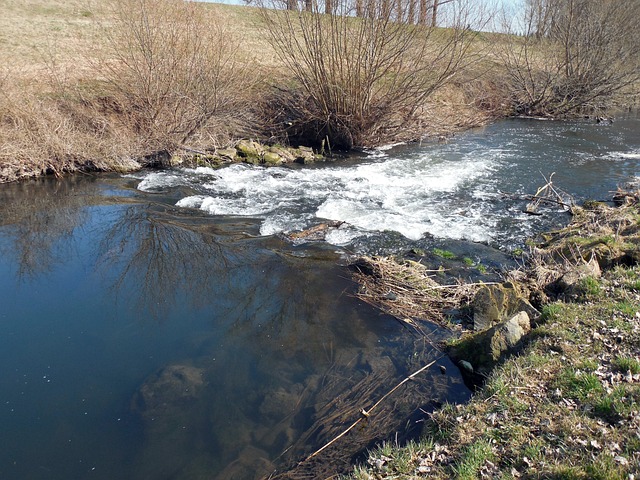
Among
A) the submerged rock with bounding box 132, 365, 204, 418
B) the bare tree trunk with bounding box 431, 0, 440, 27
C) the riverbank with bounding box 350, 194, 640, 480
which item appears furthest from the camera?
the bare tree trunk with bounding box 431, 0, 440, 27

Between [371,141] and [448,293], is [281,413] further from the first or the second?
[371,141]

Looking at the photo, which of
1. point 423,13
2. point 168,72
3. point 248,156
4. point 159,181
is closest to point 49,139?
point 159,181

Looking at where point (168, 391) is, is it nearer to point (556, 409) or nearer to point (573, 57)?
point (556, 409)

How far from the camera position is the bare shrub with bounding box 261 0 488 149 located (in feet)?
55.4

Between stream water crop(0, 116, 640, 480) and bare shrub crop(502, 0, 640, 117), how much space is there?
1257cm

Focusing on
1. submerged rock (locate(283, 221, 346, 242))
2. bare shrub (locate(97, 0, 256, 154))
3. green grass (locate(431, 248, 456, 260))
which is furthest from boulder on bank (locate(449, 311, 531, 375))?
bare shrub (locate(97, 0, 256, 154))

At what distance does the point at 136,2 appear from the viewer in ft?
53.7

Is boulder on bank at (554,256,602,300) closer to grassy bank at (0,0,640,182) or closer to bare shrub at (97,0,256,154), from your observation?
grassy bank at (0,0,640,182)

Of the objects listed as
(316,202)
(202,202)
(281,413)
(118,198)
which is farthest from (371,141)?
(281,413)

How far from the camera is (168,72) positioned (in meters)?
17.0

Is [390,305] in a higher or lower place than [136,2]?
lower

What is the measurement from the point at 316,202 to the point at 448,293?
19.2ft

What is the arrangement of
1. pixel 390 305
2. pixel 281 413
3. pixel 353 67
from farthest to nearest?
pixel 353 67 → pixel 390 305 → pixel 281 413

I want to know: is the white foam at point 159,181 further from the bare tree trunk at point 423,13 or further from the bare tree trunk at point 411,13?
the bare tree trunk at point 423,13
